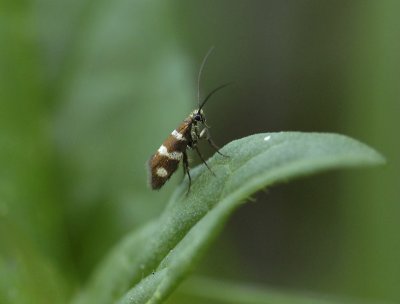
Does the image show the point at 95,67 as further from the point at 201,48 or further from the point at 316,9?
the point at 316,9

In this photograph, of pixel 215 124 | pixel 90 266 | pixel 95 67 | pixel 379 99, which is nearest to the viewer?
pixel 90 266

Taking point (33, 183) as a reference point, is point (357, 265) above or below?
below

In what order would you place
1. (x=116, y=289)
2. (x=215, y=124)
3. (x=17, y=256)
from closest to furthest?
(x=116, y=289) → (x=17, y=256) → (x=215, y=124)

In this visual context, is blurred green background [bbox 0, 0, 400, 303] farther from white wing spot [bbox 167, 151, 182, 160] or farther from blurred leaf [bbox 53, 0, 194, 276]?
white wing spot [bbox 167, 151, 182, 160]

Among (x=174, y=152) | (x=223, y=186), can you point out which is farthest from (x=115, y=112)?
(x=223, y=186)

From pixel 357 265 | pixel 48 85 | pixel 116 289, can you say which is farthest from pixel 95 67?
pixel 357 265

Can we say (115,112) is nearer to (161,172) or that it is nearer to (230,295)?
(161,172)

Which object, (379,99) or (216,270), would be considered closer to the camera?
(216,270)
